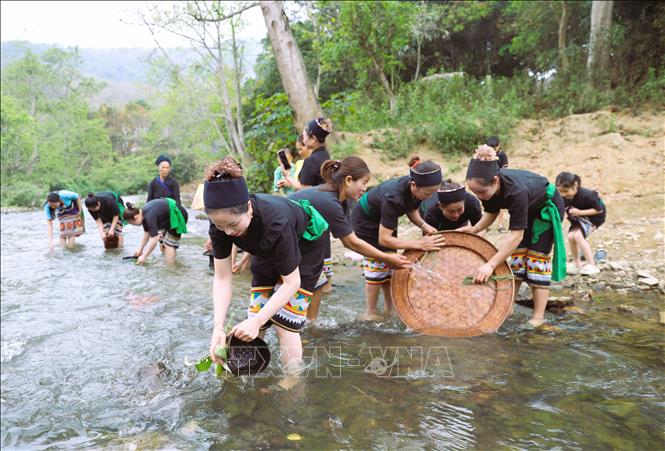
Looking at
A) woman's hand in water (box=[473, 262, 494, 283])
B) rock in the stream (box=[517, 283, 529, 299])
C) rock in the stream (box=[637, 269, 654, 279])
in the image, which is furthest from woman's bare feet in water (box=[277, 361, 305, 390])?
rock in the stream (box=[637, 269, 654, 279])

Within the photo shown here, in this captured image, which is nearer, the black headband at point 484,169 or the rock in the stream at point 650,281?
the black headband at point 484,169

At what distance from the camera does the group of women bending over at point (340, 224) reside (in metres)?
2.77

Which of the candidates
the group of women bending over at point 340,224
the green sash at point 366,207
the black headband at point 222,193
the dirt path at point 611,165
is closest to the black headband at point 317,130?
the group of women bending over at point 340,224

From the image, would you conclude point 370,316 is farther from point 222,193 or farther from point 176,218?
point 176,218

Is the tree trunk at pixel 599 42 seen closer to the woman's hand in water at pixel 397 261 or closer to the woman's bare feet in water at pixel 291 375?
the woman's hand in water at pixel 397 261

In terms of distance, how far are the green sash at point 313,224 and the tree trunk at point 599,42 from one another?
456 inches

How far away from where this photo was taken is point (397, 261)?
159 inches

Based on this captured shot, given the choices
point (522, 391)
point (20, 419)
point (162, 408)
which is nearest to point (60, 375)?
point (20, 419)

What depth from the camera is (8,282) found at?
7.97 metres

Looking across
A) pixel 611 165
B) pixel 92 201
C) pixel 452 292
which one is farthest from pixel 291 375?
pixel 611 165

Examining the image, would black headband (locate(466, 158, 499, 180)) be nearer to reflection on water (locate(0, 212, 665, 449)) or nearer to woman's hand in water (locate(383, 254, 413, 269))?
woman's hand in water (locate(383, 254, 413, 269))

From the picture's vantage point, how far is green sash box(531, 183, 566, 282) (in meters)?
4.38

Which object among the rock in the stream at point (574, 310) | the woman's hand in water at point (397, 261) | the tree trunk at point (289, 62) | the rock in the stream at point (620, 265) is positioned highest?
the tree trunk at point (289, 62)

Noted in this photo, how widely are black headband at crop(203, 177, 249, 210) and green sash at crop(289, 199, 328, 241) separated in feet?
2.84
